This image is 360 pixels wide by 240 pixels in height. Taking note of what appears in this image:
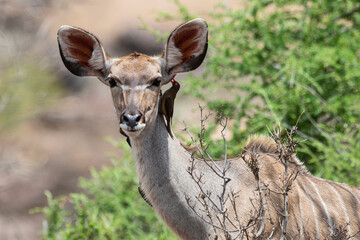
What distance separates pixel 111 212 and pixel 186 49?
268 centimetres

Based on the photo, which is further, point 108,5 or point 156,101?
point 108,5

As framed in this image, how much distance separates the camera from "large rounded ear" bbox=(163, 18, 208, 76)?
2.88m

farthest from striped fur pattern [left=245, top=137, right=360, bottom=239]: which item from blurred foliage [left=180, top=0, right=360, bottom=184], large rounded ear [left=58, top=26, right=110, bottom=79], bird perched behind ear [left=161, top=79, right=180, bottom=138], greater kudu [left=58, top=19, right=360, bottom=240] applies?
blurred foliage [left=180, top=0, right=360, bottom=184]

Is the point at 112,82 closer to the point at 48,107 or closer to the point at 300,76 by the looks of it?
the point at 300,76

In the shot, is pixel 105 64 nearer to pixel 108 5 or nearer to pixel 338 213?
pixel 338 213

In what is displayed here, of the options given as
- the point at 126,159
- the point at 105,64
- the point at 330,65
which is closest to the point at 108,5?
the point at 126,159

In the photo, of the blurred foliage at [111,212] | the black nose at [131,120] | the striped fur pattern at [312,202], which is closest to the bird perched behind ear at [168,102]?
the black nose at [131,120]

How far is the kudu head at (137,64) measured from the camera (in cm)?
268

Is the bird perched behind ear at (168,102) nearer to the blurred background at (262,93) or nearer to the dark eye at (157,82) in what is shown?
the dark eye at (157,82)

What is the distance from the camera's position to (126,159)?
5.49m

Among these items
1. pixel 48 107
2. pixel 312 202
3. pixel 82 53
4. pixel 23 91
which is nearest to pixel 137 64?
pixel 82 53

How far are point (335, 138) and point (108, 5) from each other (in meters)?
9.29

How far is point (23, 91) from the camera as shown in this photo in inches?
389

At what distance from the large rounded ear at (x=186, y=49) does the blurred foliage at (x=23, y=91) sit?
5882 mm
